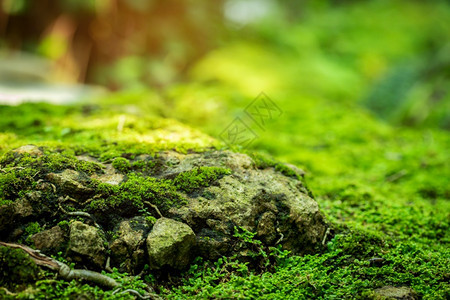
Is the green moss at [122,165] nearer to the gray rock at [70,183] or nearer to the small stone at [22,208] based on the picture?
the gray rock at [70,183]

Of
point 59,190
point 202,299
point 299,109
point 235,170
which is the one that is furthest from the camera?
point 299,109

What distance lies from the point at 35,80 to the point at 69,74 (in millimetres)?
1005

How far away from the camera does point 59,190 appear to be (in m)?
2.26

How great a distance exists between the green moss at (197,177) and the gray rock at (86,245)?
2.22 feet

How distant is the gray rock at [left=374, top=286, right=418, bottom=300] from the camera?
76.8 inches

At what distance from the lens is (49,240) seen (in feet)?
6.63

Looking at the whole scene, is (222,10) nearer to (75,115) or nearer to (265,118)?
(265,118)

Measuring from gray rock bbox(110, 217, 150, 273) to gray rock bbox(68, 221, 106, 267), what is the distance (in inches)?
3.0

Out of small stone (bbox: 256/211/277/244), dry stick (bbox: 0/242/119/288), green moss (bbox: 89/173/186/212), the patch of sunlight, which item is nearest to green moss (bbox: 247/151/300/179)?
small stone (bbox: 256/211/277/244)

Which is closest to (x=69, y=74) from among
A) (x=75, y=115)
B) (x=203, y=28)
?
(x=203, y=28)

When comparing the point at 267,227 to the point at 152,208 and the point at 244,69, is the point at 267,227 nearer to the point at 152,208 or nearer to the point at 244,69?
the point at 152,208

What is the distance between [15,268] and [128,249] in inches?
23.3

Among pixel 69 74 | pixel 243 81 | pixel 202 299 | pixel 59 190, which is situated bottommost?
pixel 202 299

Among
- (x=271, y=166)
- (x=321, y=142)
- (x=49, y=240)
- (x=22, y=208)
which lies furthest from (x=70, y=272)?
(x=321, y=142)
